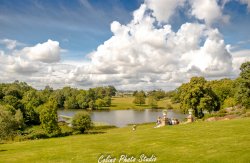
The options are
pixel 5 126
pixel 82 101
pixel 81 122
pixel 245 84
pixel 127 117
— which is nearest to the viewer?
pixel 5 126

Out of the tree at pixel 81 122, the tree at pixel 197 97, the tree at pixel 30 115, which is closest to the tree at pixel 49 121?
the tree at pixel 81 122

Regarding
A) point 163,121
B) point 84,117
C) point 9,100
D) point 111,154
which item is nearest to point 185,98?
point 84,117

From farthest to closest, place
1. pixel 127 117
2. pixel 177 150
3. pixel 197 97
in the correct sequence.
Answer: pixel 127 117 < pixel 197 97 < pixel 177 150

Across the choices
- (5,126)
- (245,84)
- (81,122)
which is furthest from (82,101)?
(245,84)

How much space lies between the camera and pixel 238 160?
13.7 m

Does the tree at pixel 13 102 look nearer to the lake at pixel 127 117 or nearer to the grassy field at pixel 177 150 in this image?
the lake at pixel 127 117

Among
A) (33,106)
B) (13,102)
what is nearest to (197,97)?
(33,106)

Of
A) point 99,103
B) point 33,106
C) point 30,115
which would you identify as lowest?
point 30,115

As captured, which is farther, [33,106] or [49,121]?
[33,106]

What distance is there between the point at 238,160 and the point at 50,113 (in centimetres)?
5038

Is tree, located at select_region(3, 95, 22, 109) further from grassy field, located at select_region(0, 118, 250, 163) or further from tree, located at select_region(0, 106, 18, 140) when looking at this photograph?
grassy field, located at select_region(0, 118, 250, 163)

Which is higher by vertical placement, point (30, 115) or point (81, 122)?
point (30, 115)

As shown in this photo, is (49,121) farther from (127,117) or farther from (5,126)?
(127,117)

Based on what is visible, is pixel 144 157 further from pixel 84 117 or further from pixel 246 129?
pixel 84 117
